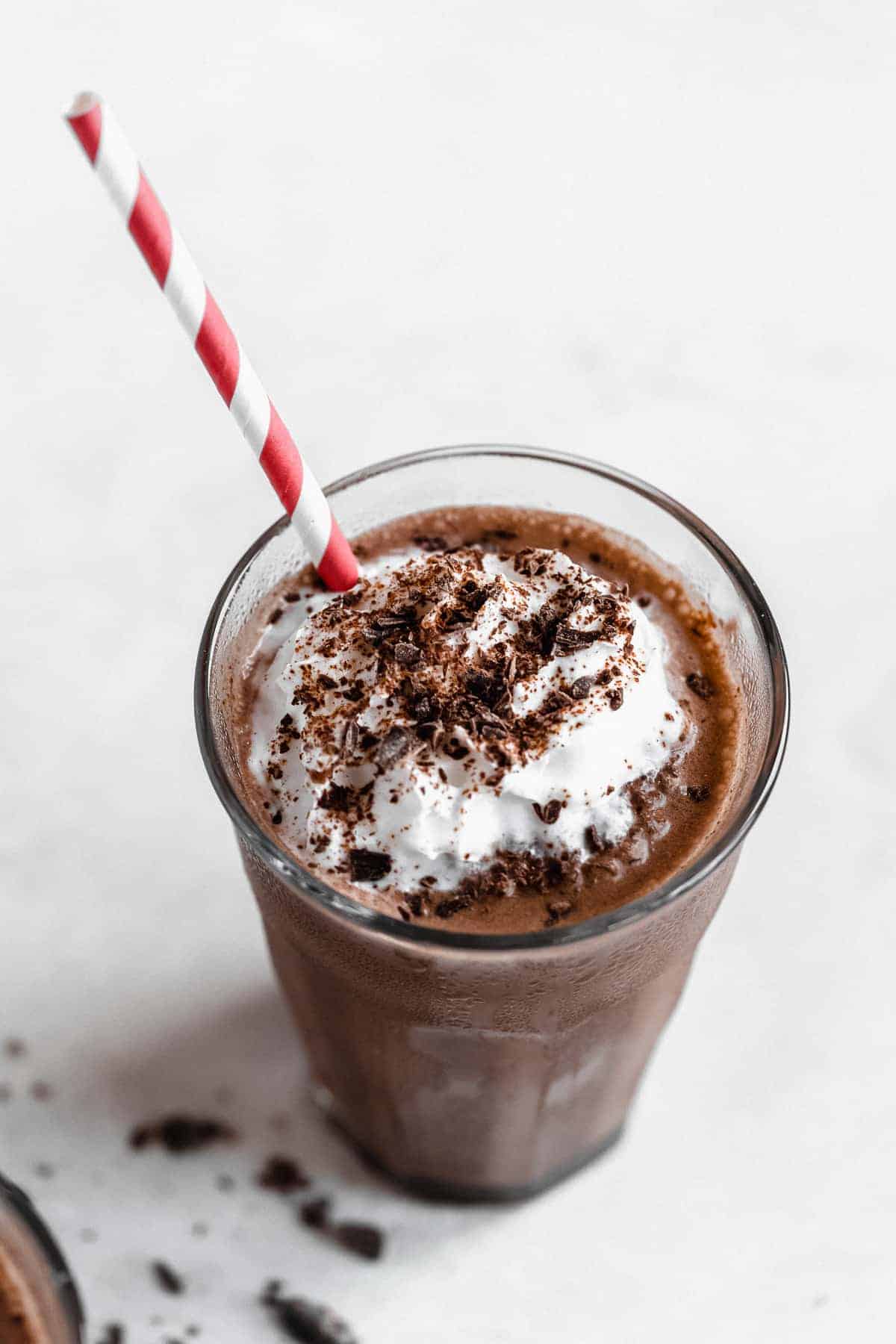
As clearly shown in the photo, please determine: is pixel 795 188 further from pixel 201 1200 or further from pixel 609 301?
pixel 201 1200

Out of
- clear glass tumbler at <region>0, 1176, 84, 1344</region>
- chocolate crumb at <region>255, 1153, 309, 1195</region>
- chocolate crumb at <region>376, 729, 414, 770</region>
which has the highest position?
chocolate crumb at <region>376, 729, 414, 770</region>

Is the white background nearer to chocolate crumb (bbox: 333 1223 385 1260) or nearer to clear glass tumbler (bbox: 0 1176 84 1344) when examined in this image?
chocolate crumb (bbox: 333 1223 385 1260)

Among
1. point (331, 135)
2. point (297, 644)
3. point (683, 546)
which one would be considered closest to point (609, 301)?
point (331, 135)

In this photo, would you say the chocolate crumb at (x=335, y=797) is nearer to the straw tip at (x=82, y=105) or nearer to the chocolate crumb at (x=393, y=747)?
the chocolate crumb at (x=393, y=747)

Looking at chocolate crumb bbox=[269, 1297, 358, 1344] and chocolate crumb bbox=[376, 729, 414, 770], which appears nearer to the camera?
chocolate crumb bbox=[376, 729, 414, 770]

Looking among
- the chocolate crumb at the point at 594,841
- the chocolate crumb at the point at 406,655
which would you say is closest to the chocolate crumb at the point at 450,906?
the chocolate crumb at the point at 594,841

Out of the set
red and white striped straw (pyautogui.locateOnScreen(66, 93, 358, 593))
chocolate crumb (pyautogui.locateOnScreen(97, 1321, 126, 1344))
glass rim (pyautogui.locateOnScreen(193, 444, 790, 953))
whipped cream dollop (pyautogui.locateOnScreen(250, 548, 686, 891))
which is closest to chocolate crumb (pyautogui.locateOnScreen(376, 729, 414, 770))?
whipped cream dollop (pyautogui.locateOnScreen(250, 548, 686, 891))
